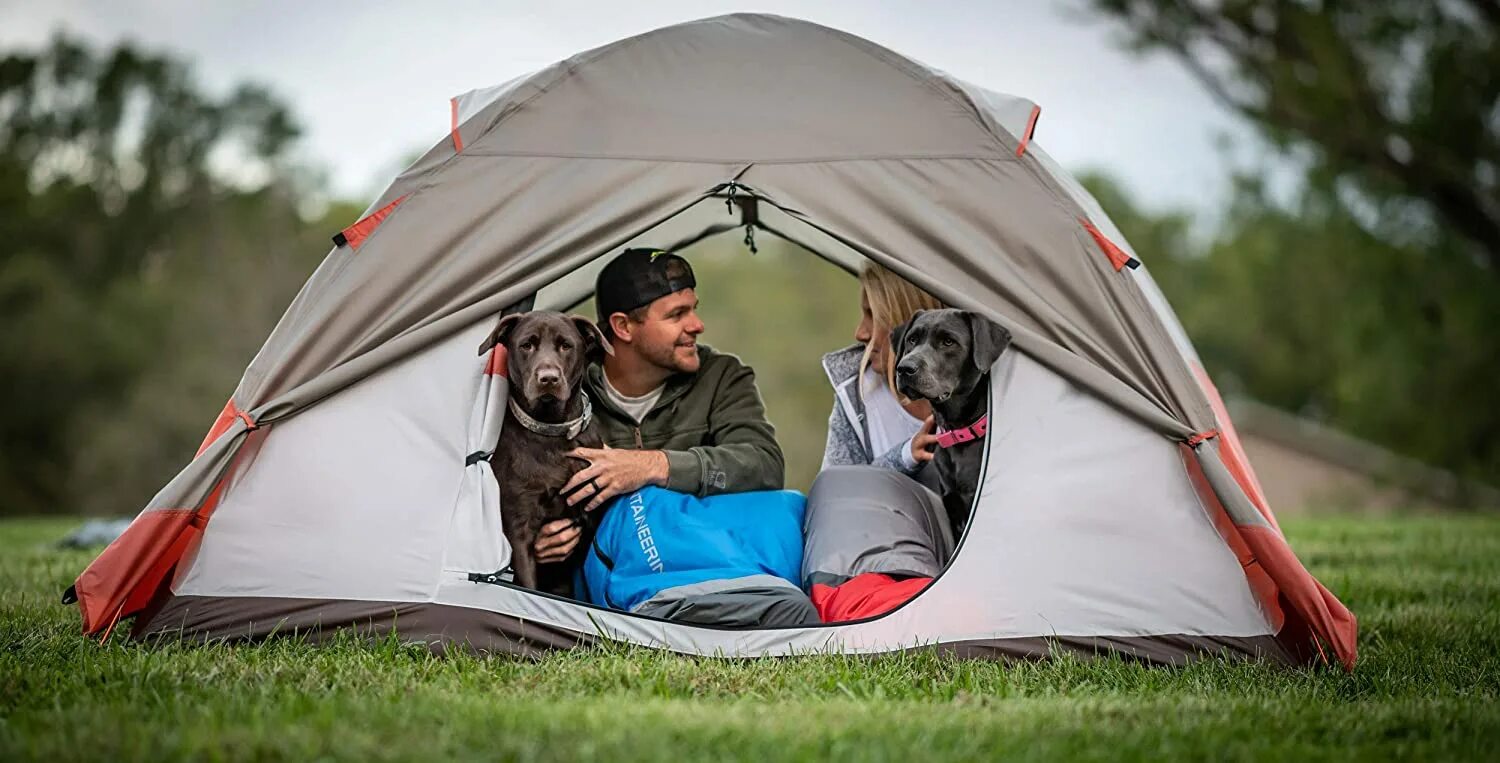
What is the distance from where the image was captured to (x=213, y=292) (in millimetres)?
24859

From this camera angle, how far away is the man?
17.3ft

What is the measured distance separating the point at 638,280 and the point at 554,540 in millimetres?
→ 1097

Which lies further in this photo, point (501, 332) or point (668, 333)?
point (668, 333)

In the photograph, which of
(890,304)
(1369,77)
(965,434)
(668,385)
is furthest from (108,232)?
(965,434)

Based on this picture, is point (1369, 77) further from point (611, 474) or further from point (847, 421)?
point (611, 474)

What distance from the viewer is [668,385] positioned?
18.0ft

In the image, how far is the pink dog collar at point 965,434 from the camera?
497 centimetres

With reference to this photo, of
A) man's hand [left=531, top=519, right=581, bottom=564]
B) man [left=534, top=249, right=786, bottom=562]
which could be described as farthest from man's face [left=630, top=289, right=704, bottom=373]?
man's hand [left=531, top=519, right=581, bottom=564]

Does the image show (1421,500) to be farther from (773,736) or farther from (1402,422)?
(773,736)

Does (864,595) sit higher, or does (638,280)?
(638,280)

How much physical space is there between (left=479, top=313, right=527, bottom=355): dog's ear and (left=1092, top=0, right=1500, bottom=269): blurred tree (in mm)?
11509

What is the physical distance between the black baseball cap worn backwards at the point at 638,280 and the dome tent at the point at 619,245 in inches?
27.4

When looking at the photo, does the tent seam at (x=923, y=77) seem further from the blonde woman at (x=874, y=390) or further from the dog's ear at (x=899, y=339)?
the blonde woman at (x=874, y=390)

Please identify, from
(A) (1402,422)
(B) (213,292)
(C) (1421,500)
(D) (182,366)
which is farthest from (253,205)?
(C) (1421,500)
